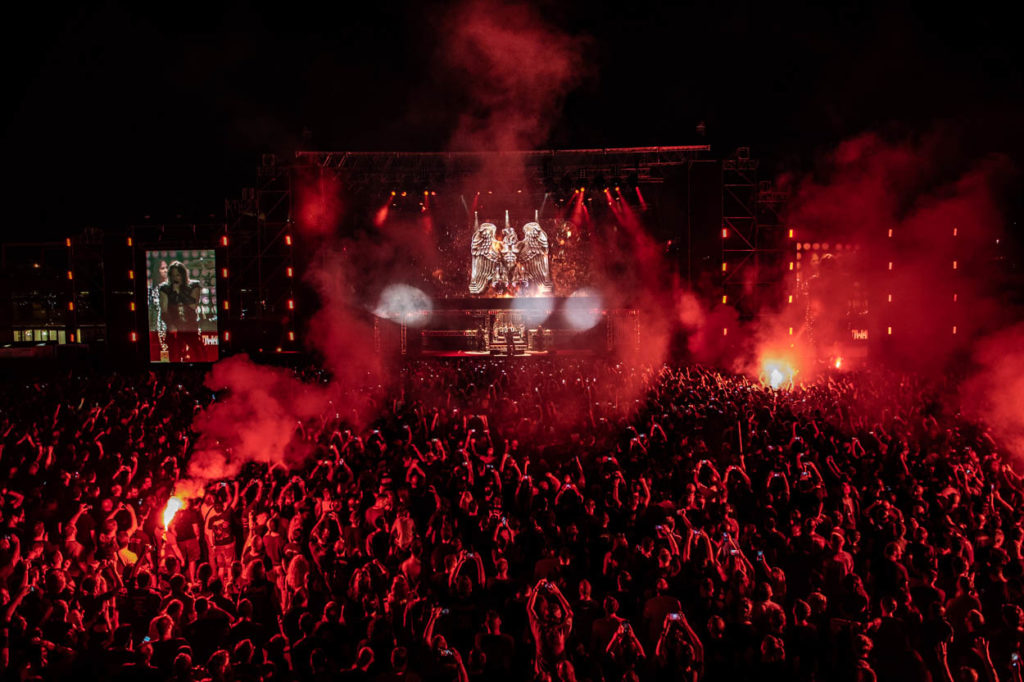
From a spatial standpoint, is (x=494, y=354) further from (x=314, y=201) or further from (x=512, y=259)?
(x=314, y=201)

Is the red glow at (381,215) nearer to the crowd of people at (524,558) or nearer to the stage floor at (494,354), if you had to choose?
the stage floor at (494,354)

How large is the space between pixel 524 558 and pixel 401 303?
604 inches

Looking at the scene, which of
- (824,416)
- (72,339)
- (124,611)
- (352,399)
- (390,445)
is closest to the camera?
(124,611)

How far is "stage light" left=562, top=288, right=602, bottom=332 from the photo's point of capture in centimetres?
1966

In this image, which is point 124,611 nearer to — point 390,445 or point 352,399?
point 390,445

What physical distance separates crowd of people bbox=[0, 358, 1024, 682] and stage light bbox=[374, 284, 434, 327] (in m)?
10.7

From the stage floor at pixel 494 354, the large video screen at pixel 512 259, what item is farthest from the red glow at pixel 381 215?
the stage floor at pixel 494 354

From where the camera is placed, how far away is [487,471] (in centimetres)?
738

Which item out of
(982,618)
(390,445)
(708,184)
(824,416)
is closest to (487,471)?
(390,445)

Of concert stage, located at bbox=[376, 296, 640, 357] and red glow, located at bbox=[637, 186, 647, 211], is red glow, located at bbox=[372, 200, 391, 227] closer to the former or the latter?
concert stage, located at bbox=[376, 296, 640, 357]

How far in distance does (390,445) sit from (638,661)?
19.9ft

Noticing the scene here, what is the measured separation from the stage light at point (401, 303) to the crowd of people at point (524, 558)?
10.7 metres

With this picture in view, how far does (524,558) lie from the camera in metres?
5.29

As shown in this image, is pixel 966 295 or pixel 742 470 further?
pixel 966 295
